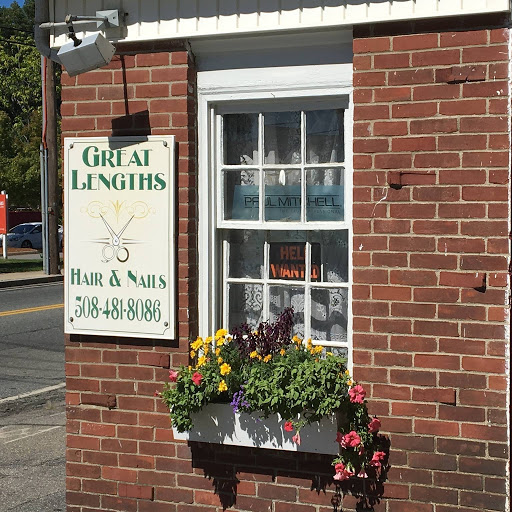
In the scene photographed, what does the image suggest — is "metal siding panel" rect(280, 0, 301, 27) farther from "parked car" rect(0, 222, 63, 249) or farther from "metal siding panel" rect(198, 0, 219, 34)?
"parked car" rect(0, 222, 63, 249)

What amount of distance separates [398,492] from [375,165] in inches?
69.3

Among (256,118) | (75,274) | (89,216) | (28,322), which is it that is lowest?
(28,322)

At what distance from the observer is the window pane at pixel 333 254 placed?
491cm

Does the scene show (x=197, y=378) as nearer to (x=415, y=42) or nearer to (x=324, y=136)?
(x=324, y=136)

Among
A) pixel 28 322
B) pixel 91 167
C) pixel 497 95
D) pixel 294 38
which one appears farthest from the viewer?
pixel 28 322

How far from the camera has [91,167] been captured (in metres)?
5.19

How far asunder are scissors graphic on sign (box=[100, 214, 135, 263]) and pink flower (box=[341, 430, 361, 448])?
1.67 meters

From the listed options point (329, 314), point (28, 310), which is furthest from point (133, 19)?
point (28, 310)

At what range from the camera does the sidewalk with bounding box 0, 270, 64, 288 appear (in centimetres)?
2296

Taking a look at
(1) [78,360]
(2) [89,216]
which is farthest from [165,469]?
(2) [89,216]

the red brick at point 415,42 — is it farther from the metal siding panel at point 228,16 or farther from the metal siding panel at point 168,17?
the metal siding panel at point 168,17

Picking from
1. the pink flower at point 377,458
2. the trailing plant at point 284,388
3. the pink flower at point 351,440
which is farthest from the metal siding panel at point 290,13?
the pink flower at point 377,458

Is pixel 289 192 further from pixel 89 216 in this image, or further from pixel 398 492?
pixel 398 492

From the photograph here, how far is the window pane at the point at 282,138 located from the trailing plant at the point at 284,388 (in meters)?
0.90
